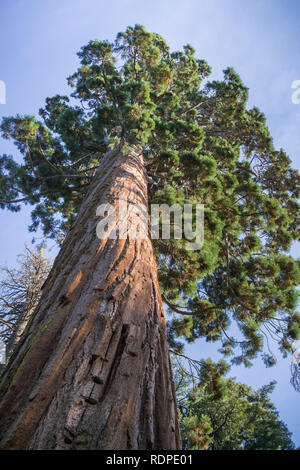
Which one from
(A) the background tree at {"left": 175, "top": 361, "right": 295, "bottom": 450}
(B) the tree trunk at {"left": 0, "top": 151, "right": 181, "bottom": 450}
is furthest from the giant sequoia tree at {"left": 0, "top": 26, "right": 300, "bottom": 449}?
(A) the background tree at {"left": 175, "top": 361, "right": 295, "bottom": 450}

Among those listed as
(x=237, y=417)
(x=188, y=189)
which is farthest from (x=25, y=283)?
(x=237, y=417)

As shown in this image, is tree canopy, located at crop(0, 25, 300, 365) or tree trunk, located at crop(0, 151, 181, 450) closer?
tree trunk, located at crop(0, 151, 181, 450)

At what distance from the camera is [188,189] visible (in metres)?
5.72

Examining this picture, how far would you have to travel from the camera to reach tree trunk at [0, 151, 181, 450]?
40.3 inches

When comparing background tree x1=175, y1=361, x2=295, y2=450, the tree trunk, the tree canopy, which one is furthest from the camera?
background tree x1=175, y1=361, x2=295, y2=450

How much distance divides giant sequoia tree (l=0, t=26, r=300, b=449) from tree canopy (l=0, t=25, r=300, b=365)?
0.10ft

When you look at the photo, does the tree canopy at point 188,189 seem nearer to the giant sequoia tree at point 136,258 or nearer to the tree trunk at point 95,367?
the giant sequoia tree at point 136,258

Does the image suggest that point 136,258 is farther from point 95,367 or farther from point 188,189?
point 188,189

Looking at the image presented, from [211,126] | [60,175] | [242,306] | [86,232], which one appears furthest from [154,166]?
[211,126]

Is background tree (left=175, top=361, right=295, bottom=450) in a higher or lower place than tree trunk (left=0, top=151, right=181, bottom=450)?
higher

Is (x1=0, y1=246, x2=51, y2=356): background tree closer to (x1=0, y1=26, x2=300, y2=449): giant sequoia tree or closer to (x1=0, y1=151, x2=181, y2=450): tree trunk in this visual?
(x1=0, y1=26, x2=300, y2=449): giant sequoia tree

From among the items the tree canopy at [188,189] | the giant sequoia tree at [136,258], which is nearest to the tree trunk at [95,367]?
the giant sequoia tree at [136,258]

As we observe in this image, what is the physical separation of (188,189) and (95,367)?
4853 millimetres

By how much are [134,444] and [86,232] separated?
1.72 metres
